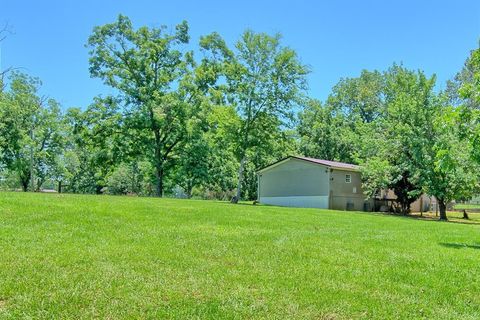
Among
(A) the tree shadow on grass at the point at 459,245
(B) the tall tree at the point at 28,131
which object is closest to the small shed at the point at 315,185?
(A) the tree shadow on grass at the point at 459,245

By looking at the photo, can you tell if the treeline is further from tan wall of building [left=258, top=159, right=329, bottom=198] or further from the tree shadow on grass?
the tree shadow on grass

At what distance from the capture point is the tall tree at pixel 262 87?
104 feet

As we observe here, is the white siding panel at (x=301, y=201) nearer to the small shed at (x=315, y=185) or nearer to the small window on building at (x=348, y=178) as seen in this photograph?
the small shed at (x=315, y=185)

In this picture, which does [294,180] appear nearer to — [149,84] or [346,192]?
[346,192]

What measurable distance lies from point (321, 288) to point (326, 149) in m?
40.2

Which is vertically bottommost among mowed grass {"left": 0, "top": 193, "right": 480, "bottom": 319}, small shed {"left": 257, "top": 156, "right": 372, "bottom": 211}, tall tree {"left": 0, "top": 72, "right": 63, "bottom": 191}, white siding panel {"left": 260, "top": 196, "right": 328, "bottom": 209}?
mowed grass {"left": 0, "top": 193, "right": 480, "bottom": 319}

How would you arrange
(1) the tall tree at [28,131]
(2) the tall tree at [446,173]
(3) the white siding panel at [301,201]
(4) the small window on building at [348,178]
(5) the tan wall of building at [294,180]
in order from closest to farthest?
(2) the tall tree at [446,173], (3) the white siding panel at [301,201], (5) the tan wall of building at [294,180], (4) the small window on building at [348,178], (1) the tall tree at [28,131]

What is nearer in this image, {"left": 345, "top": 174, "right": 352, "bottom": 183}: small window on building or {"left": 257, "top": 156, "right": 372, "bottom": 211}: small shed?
{"left": 257, "top": 156, "right": 372, "bottom": 211}: small shed

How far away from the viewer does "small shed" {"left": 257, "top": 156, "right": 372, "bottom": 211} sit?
3028cm

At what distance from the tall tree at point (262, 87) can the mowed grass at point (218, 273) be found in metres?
22.3

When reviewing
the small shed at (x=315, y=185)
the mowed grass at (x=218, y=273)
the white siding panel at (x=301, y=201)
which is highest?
the small shed at (x=315, y=185)


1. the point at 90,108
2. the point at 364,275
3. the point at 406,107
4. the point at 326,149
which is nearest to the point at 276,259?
the point at 364,275

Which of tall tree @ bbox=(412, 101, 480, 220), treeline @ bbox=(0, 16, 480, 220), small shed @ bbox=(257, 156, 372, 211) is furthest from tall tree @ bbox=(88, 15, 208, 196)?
tall tree @ bbox=(412, 101, 480, 220)

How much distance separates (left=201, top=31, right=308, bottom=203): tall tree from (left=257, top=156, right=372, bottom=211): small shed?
346cm
